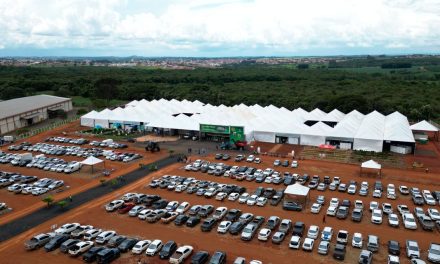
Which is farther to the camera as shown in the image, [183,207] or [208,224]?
[183,207]

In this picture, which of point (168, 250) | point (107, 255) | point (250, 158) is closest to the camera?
point (107, 255)

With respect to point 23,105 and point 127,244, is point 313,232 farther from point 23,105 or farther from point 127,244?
point 23,105

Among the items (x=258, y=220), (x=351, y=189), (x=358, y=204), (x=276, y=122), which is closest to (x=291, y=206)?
(x=258, y=220)

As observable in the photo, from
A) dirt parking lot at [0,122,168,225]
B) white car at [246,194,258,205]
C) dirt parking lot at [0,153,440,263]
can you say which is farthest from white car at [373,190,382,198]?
dirt parking lot at [0,122,168,225]

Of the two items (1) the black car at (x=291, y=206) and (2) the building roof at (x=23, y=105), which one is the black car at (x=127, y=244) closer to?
(1) the black car at (x=291, y=206)

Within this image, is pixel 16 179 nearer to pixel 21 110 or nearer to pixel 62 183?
pixel 62 183

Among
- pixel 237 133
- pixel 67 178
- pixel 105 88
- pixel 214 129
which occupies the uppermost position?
pixel 105 88

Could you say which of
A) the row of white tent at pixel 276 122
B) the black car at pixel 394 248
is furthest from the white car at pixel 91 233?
the row of white tent at pixel 276 122

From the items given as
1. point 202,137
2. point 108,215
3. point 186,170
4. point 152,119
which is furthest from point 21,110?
point 108,215
